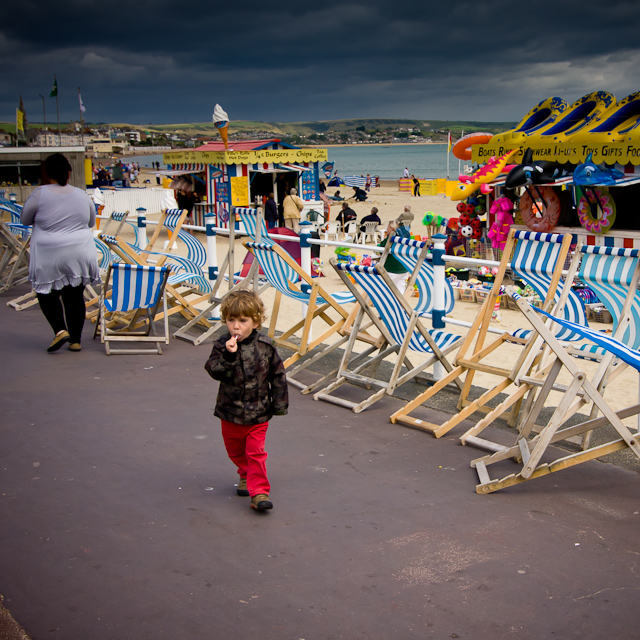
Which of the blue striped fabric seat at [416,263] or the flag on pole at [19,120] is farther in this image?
the flag on pole at [19,120]

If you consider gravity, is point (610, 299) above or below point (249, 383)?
above

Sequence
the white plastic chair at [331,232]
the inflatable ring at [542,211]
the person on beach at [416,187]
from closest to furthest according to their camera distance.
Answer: the inflatable ring at [542,211], the white plastic chair at [331,232], the person on beach at [416,187]

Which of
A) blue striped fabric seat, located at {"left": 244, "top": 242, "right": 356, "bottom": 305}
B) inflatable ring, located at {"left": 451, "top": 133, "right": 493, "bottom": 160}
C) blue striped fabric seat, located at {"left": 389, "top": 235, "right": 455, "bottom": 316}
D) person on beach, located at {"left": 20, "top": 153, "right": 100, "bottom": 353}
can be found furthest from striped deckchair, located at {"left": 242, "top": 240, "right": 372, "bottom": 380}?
inflatable ring, located at {"left": 451, "top": 133, "right": 493, "bottom": 160}

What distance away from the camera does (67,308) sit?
6.15m

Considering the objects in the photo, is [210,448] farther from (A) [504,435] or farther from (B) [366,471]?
(A) [504,435]

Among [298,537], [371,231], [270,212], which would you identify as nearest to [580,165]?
[298,537]

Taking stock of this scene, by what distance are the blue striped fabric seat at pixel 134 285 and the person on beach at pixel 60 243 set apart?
0.89 ft

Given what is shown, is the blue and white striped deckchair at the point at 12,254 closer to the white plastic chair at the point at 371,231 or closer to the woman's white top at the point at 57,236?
the woman's white top at the point at 57,236

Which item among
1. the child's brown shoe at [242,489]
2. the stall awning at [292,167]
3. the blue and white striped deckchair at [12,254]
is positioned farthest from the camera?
the stall awning at [292,167]

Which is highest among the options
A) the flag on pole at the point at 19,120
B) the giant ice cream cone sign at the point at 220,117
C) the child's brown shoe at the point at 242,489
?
the flag on pole at the point at 19,120

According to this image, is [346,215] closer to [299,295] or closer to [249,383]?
[299,295]

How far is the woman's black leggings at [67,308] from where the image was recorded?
6074 millimetres

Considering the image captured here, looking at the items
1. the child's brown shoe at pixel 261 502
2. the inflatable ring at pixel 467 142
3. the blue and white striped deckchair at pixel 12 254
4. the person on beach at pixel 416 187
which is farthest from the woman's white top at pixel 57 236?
the person on beach at pixel 416 187

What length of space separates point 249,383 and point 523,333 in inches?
87.6
